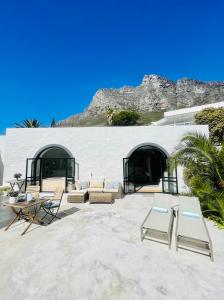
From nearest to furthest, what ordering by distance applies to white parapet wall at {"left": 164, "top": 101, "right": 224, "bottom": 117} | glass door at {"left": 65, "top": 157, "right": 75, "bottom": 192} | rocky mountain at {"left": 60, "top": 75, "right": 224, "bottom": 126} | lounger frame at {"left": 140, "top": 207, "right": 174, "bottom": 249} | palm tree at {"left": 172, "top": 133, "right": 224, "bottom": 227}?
lounger frame at {"left": 140, "top": 207, "right": 174, "bottom": 249}, palm tree at {"left": 172, "top": 133, "right": 224, "bottom": 227}, glass door at {"left": 65, "top": 157, "right": 75, "bottom": 192}, white parapet wall at {"left": 164, "top": 101, "right": 224, "bottom": 117}, rocky mountain at {"left": 60, "top": 75, "right": 224, "bottom": 126}

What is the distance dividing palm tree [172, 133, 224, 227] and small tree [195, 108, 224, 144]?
40.6 ft

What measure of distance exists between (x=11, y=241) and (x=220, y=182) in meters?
8.03

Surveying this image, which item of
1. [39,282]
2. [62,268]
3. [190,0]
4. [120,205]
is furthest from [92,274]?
[190,0]

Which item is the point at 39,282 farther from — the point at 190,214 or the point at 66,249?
the point at 190,214

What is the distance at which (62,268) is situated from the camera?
4148 mm

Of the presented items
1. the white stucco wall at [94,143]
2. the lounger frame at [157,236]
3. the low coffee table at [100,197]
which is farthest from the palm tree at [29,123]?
the lounger frame at [157,236]

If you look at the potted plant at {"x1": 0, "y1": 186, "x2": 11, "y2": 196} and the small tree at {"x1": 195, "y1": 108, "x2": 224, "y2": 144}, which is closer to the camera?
the potted plant at {"x1": 0, "y1": 186, "x2": 11, "y2": 196}

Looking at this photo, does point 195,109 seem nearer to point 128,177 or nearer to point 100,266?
point 128,177

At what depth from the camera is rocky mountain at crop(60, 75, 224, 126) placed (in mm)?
69375

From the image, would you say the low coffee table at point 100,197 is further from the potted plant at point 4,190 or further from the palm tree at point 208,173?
the potted plant at point 4,190

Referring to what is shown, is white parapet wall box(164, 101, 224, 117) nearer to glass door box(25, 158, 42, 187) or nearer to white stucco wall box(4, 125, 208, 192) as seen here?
white stucco wall box(4, 125, 208, 192)

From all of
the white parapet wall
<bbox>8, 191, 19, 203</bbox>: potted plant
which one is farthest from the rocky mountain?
<bbox>8, 191, 19, 203</bbox>: potted plant

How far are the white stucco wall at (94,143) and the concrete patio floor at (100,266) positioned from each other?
6.76m

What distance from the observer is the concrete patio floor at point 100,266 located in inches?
135
